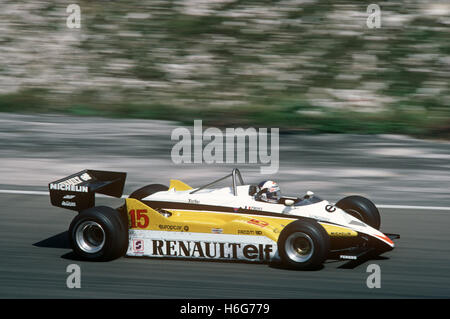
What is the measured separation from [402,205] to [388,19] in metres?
8.87

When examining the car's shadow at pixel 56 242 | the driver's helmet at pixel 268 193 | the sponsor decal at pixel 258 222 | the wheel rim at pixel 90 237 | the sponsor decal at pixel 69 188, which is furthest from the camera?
the car's shadow at pixel 56 242

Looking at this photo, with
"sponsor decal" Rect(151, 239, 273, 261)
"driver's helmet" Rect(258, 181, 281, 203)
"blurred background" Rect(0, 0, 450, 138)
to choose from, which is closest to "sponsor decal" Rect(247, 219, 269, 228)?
"sponsor decal" Rect(151, 239, 273, 261)

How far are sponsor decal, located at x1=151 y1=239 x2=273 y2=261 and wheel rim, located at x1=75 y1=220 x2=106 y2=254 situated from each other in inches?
20.8

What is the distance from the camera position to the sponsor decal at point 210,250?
7703mm

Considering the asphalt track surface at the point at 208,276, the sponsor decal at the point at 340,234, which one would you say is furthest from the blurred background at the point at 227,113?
the sponsor decal at the point at 340,234

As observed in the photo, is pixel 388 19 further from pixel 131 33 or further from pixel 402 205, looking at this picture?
pixel 402 205

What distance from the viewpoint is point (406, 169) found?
12461mm

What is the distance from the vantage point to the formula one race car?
7.66 m

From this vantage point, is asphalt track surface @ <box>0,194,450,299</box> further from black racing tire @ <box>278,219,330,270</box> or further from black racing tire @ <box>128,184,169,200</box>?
black racing tire @ <box>128,184,169,200</box>

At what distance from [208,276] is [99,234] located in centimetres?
126

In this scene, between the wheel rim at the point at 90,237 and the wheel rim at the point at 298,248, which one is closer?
the wheel rim at the point at 298,248

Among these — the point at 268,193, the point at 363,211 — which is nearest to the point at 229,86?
the point at 363,211

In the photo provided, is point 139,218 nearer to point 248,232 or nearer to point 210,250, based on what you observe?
point 210,250

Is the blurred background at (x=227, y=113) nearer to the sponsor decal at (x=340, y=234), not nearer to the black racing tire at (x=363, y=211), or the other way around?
the sponsor decal at (x=340, y=234)
